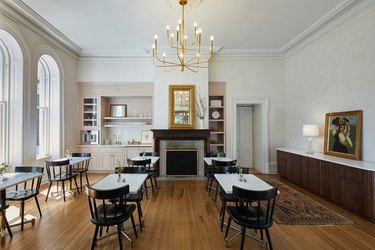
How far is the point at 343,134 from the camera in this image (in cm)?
433

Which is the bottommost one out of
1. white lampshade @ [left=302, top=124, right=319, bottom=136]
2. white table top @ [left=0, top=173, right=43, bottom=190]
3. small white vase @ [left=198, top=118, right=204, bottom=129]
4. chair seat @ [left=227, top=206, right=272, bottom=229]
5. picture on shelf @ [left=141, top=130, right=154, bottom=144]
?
chair seat @ [left=227, top=206, right=272, bottom=229]

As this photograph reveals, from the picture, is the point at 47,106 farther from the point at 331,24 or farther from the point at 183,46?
the point at 331,24

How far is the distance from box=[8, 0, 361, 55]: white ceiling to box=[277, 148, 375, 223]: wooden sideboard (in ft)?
10.8

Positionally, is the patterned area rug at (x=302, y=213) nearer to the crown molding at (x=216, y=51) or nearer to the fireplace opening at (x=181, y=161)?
the fireplace opening at (x=181, y=161)

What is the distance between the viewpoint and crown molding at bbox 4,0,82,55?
3967mm

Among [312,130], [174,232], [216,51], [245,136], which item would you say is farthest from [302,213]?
[216,51]

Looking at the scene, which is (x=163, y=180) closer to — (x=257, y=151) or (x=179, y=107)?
(x=179, y=107)

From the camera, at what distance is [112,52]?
21.5ft

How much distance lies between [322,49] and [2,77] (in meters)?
7.60

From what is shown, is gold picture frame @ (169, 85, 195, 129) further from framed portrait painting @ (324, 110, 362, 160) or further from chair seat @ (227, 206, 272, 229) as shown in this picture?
chair seat @ (227, 206, 272, 229)

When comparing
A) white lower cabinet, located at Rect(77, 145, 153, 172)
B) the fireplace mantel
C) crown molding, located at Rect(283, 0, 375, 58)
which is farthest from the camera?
white lower cabinet, located at Rect(77, 145, 153, 172)

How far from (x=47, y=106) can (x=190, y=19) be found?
4.72m

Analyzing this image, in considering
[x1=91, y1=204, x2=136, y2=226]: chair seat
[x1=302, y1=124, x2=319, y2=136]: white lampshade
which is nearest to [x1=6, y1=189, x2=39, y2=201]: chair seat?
[x1=91, y1=204, x2=136, y2=226]: chair seat

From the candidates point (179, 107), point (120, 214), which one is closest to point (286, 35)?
point (179, 107)
